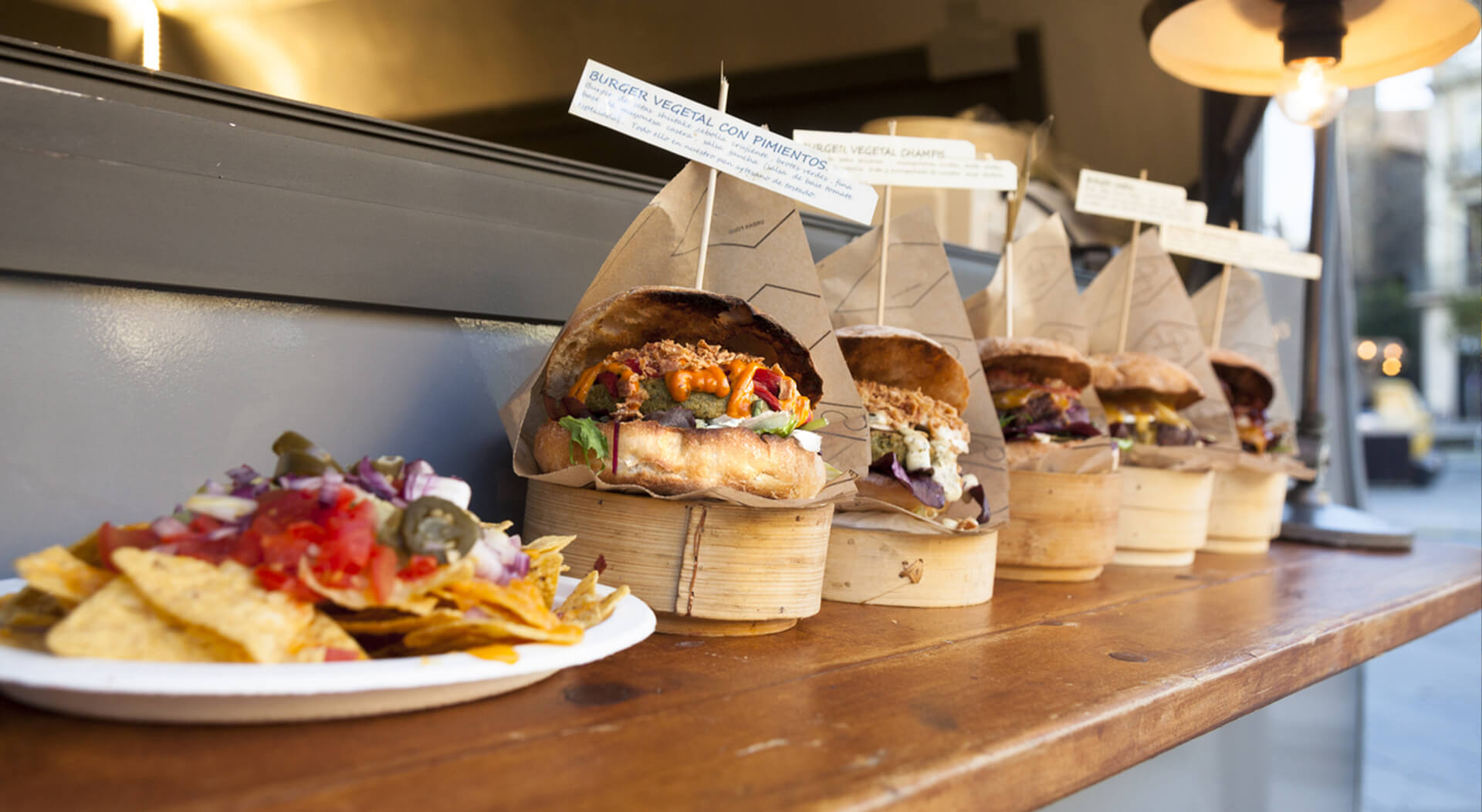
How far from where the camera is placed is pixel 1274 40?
3191 millimetres

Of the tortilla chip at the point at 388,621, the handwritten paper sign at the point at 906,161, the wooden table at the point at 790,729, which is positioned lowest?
the wooden table at the point at 790,729

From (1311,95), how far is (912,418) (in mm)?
2000

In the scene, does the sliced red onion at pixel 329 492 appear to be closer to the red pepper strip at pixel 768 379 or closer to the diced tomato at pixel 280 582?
the diced tomato at pixel 280 582

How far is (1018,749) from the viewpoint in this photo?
1174mm

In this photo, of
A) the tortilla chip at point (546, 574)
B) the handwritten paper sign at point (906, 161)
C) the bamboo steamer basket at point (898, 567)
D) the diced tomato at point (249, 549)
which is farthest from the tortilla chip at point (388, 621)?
the handwritten paper sign at point (906, 161)

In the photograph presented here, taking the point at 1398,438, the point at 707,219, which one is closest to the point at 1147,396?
the point at 707,219

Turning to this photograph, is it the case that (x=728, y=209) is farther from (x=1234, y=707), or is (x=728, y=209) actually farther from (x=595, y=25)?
(x=595, y=25)

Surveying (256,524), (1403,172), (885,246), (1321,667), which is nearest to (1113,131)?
(885,246)

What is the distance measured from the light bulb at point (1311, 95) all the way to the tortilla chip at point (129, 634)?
3.25m

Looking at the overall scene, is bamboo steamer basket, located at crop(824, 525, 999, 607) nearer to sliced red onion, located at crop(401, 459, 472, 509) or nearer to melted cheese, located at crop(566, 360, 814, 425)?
melted cheese, located at crop(566, 360, 814, 425)

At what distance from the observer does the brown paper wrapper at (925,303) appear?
7.61 feet

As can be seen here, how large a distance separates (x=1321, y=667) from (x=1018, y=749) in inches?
45.2

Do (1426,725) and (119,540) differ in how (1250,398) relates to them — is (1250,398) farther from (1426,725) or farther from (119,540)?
(1426,725)

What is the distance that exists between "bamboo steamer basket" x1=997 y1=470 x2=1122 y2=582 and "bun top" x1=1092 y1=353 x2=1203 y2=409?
1.84 ft
